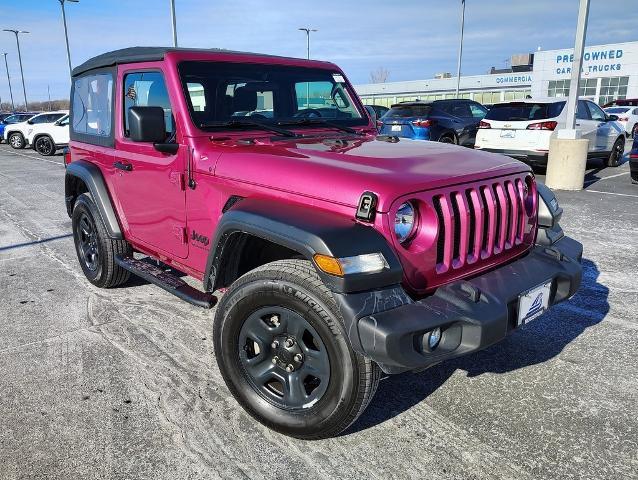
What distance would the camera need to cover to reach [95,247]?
4.68 m

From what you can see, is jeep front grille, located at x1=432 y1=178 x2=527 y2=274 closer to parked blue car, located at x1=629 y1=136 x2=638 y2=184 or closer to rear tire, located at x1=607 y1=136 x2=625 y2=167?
parked blue car, located at x1=629 y1=136 x2=638 y2=184

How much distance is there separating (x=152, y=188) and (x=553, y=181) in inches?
327

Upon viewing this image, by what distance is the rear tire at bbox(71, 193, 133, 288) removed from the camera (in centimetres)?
434

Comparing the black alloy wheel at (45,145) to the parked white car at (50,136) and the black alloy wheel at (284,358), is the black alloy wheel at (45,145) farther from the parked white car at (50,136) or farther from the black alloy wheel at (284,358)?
the black alloy wheel at (284,358)

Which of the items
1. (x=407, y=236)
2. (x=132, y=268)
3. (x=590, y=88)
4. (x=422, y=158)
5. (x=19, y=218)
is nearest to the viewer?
(x=407, y=236)

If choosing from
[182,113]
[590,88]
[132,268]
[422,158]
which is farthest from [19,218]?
[590,88]

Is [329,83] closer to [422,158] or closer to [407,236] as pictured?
[422,158]

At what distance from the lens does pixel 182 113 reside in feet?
10.8

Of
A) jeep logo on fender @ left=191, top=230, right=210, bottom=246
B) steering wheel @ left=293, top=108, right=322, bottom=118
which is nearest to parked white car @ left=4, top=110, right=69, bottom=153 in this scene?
steering wheel @ left=293, top=108, right=322, bottom=118

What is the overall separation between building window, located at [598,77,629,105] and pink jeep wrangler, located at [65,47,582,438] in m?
43.7

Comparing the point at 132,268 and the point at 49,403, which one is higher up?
the point at 132,268

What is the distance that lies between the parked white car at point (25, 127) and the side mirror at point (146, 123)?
1946cm

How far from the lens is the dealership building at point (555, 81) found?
40000 mm

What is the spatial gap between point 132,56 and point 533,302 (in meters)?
3.20
